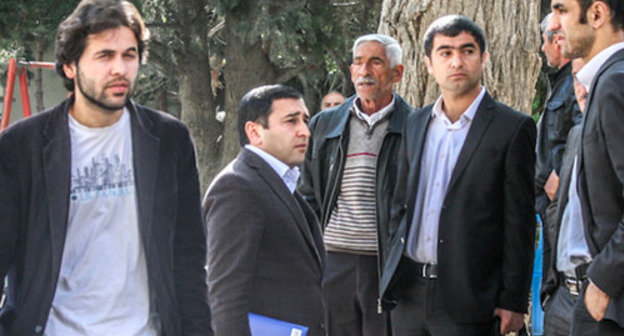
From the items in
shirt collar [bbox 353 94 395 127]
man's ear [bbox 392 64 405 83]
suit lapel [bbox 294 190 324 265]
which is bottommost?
suit lapel [bbox 294 190 324 265]

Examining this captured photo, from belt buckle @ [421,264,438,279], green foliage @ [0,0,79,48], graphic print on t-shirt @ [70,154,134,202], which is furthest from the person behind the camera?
green foliage @ [0,0,79,48]

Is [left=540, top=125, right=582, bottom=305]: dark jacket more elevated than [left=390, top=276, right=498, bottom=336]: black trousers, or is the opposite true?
[left=540, top=125, right=582, bottom=305]: dark jacket

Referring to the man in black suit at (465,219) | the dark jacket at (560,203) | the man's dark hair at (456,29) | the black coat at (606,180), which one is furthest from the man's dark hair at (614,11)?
the man's dark hair at (456,29)

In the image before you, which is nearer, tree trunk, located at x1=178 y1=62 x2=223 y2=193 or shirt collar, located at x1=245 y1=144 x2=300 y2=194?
shirt collar, located at x1=245 y1=144 x2=300 y2=194

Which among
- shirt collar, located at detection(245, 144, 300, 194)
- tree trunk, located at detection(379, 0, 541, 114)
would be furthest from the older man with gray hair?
shirt collar, located at detection(245, 144, 300, 194)

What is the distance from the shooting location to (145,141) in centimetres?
321

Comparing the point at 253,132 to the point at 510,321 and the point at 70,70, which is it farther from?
the point at 510,321

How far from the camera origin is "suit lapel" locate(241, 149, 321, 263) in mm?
4027

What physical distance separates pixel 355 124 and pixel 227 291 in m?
1.78

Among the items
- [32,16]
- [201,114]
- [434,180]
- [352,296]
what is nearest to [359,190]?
[352,296]

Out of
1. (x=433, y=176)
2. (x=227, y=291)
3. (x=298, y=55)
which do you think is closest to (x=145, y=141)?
(x=227, y=291)

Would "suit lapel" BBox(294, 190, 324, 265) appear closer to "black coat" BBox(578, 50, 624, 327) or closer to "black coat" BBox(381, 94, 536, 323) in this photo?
"black coat" BBox(381, 94, 536, 323)

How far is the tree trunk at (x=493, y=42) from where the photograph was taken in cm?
599

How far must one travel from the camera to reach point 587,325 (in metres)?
3.25
